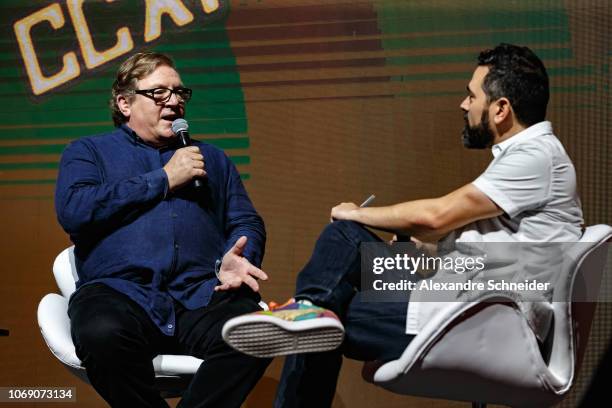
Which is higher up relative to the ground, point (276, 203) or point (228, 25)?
point (228, 25)

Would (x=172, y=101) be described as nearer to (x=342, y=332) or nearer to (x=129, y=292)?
(x=129, y=292)

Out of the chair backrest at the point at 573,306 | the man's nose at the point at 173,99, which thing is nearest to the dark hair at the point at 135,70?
the man's nose at the point at 173,99

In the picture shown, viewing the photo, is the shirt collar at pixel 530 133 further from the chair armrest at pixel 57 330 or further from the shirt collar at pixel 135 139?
the chair armrest at pixel 57 330

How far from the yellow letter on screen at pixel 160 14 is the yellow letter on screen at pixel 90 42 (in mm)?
94

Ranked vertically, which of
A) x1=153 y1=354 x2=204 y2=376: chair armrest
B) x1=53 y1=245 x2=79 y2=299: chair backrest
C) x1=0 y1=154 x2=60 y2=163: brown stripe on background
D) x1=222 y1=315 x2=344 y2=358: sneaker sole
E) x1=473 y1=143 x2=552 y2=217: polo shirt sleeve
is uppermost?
x1=473 y1=143 x2=552 y2=217: polo shirt sleeve

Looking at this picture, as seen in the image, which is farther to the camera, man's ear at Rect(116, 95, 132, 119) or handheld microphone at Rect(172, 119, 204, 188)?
man's ear at Rect(116, 95, 132, 119)

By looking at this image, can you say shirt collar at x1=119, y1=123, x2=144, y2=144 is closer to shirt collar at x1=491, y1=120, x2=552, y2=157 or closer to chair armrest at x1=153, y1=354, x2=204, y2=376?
chair armrest at x1=153, y1=354, x2=204, y2=376

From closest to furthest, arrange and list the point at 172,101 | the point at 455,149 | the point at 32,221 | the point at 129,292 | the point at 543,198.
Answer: the point at 543,198, the point at 129,292, the point at 172,101, the point at 455,149, the point at 32,221

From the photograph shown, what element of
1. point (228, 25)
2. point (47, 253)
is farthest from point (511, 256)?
point (47, 253)

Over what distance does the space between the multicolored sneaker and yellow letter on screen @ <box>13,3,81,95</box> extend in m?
2.14

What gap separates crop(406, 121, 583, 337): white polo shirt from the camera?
2.38 m

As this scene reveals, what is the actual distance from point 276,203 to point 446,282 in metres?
1.50

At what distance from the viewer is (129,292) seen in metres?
2.80

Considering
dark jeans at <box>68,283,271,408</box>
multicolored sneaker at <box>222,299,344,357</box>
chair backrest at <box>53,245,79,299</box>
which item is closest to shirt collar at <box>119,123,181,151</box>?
chair backrest at <box>53,245,79,299</box>
